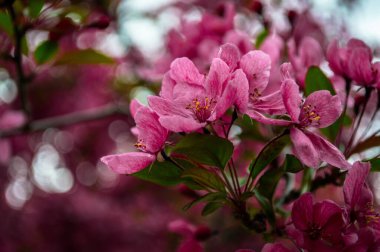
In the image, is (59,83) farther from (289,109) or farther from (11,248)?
(289,109)

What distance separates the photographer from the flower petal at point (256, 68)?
3.23ft

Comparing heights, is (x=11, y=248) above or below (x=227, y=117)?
below

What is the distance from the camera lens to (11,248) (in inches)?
120

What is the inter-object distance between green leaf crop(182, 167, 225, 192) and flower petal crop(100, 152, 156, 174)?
0.26 ft

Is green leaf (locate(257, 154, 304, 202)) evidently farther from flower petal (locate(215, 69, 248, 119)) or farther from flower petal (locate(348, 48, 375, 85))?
flower petal (locate(348, 48, 375, 85))

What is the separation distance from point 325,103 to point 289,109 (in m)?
0.12

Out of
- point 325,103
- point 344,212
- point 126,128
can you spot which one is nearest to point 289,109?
point 325,103

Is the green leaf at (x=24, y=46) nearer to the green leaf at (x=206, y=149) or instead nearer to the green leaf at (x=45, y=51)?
the green leaf at (x=45, y=51)

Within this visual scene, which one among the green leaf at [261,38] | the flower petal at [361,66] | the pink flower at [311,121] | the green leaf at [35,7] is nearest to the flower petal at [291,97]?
the pink flower at [311,121]

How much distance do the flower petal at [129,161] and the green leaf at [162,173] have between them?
0.24 ft

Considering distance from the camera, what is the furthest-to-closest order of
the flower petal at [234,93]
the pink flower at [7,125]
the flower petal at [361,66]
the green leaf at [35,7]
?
1. the pink flower at [7,125]
2. the green leaf at [35,7]
3. the flower petal at [361,66]
4. the flower petal at [234,93]

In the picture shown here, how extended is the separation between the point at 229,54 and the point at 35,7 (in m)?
0.73

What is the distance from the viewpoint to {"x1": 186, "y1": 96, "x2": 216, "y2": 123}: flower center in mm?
935

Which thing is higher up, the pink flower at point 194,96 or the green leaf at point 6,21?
the pink flower at point 194,96
